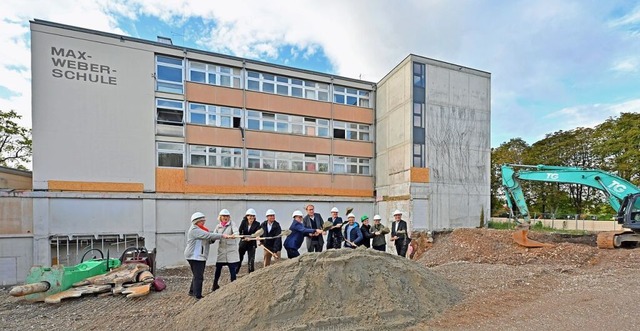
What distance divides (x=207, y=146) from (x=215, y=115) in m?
1.60

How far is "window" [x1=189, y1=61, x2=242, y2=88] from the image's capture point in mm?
15305

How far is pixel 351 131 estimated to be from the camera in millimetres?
→ 18625

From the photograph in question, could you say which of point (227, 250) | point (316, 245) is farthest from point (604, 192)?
point (227, 250)

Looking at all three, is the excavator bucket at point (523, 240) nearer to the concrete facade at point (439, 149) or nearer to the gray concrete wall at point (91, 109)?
the concrete facade at point (439, 149)

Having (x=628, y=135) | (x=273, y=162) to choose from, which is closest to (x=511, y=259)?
(x=273, y=162)

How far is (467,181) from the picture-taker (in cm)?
1666

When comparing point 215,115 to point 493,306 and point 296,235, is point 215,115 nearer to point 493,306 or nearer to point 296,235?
point 296,235

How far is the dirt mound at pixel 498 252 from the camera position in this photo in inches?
342

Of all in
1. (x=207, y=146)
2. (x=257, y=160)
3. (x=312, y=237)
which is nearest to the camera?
(x=312, y=237)

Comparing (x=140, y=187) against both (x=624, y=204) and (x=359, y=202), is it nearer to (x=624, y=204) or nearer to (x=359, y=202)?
(x=359, y=202)

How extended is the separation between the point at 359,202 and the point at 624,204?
36.0ft

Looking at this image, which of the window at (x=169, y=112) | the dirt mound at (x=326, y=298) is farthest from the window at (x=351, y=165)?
the dirt mound at (x=326, y=298)

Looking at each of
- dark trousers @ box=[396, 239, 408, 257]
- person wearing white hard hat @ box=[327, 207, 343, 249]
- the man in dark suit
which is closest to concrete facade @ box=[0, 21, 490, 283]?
dark trousers @ box=[396, 239, 408, 257]

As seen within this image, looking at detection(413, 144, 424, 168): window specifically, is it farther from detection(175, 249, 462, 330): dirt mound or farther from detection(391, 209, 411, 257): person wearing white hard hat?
detection(175, 249, 462, 330): dirt mound
